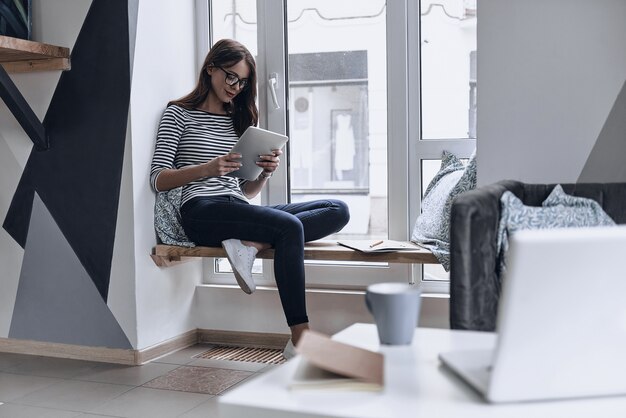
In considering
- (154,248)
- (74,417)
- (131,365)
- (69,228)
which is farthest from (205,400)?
Answer: (69,228)

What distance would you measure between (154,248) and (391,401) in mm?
2470

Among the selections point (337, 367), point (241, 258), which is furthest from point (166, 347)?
point (337, 367)

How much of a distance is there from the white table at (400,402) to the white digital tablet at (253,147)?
1.92m

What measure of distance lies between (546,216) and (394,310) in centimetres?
96

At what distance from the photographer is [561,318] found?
0.96m

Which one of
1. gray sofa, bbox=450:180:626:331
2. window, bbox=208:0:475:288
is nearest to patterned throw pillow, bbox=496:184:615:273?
gray sofa, bbox=450:180:626:331

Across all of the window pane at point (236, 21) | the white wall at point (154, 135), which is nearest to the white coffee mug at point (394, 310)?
the white wall at point (154, 135)

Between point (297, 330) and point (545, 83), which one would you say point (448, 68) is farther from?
point (297, 330)

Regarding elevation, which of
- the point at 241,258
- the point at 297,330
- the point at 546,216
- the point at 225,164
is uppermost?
the point at 225,164

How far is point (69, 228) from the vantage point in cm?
332

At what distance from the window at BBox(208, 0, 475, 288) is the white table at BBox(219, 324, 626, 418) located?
225 cm

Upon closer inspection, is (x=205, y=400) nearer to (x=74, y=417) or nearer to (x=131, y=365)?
(x=74, y=417)

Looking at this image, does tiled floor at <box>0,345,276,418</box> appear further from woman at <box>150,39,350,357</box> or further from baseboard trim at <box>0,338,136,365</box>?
woman at <box>150,39,350,357</box>

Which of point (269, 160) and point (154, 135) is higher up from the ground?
point (154, 135)
